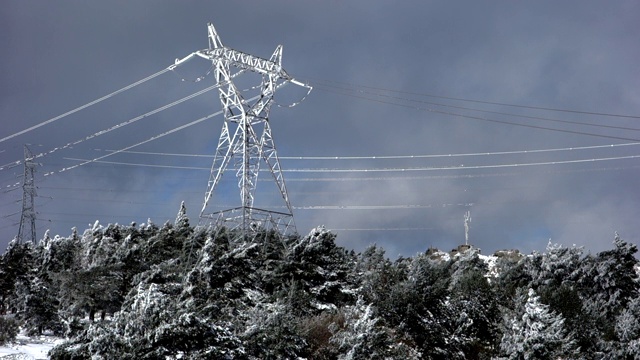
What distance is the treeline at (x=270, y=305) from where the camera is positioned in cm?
3225

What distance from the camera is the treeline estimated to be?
32.2 meters

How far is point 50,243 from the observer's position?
83.9 meters

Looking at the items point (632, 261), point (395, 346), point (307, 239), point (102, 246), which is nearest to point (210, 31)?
point (307, 239)

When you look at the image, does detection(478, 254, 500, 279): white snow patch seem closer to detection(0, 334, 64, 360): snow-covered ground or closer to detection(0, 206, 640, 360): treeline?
detection(0, 206, 640, 360): treeline

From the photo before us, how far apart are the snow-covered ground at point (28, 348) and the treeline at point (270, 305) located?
190cm

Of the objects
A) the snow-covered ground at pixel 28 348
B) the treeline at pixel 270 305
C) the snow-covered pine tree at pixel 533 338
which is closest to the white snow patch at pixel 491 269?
the treeline at pixel 270 305

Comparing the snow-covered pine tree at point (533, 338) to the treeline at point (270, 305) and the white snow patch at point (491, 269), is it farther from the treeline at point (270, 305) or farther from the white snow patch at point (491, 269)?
the white snow patch at point (491, 269)

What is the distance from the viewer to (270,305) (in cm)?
4459

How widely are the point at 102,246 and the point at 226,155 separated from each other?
22432 millimetres

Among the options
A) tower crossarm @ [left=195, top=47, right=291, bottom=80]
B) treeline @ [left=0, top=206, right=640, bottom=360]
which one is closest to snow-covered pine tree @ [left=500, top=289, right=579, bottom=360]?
treeline @ [left=0, top=206, right=640, bottom=360]

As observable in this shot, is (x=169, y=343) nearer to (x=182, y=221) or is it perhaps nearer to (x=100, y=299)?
(x=100, y=299)

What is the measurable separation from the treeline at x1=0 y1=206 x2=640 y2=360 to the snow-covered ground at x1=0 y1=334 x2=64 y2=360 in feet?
6.23

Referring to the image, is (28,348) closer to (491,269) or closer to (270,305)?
(270,305)

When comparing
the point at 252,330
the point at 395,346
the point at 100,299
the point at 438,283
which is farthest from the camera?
the point at 438,283
